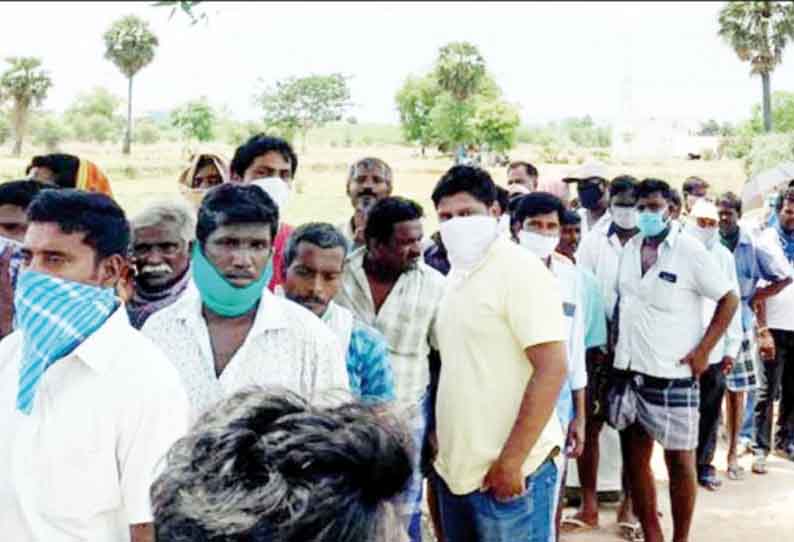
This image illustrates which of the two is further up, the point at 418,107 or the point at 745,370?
the point at 418,107

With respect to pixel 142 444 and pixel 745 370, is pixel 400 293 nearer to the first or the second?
pixel 142 444

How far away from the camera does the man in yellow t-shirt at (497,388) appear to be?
112 inches

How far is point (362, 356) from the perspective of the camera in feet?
9.58

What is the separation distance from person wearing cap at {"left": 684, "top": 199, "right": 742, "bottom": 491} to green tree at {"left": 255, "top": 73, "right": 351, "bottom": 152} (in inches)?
1392

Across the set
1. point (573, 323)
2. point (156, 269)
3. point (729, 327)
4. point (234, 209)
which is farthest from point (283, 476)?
point (729, 327)

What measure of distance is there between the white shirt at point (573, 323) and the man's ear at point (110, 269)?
6.51 feet

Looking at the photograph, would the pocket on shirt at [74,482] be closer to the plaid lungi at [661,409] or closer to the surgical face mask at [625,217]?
the plaid lungi at [661,409]

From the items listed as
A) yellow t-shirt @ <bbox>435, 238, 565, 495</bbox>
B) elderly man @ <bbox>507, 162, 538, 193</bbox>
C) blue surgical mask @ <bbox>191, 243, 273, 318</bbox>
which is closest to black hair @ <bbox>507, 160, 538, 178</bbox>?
elderly man @ <bbox>507, 162, 538, 193</bbox>

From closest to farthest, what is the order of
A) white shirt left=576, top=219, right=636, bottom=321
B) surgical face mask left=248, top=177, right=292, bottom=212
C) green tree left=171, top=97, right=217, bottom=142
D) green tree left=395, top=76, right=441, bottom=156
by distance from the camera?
surgical face mask left=248, top=177, right=292, bottom=212
white shirt left=576, top=219, right=636, bottom=321
green tree left=171, top=97, right=217, bottom=142
green tree left=395, top=76, right=441, bottom=156

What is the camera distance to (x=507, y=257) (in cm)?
294

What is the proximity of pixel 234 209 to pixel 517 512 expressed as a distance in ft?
4.15

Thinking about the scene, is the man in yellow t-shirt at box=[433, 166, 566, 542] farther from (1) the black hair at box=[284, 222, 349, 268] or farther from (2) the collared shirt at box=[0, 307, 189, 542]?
(2) the collared shirt at box=[0, 307, 189, 542]

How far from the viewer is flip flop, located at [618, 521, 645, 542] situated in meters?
4.75

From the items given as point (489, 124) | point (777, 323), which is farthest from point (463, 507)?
point (489, 124)
